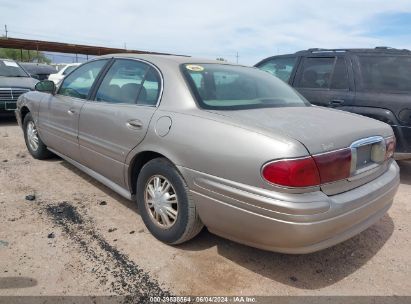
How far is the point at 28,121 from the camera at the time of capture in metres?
5.64

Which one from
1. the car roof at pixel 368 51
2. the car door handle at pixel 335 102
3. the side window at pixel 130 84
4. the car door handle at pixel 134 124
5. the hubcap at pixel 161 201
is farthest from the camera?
the car door handle at pixel 335 102

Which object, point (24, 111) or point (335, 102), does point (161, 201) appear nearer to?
point (335, 102)

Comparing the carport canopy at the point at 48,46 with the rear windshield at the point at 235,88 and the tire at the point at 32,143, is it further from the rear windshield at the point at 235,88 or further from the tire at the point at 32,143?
the rear windshield at the point at 235,88

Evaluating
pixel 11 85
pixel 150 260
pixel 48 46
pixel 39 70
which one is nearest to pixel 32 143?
pixel 150 260

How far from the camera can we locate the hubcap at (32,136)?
5477 mm

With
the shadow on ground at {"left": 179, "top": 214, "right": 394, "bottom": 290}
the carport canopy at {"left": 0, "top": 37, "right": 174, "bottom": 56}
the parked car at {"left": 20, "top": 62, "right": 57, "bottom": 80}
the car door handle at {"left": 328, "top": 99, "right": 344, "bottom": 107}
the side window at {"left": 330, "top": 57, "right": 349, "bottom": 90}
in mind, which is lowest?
the shadow on ground at {"left": 179, "top": 214, "right": 394, "bottom": 290}

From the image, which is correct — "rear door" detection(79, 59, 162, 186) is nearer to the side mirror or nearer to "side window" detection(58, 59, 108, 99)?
"side window" detection(58, 59, 108, 99)

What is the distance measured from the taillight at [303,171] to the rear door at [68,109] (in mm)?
2499

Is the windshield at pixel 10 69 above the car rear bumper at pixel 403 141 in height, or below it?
above

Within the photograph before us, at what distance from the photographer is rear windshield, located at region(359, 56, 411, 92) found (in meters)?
5.01

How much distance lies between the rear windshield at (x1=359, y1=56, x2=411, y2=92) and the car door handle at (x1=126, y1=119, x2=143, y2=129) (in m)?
3.48

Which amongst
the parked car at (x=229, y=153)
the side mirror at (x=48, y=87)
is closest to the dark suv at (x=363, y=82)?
the parked car at (x=229, y=153)

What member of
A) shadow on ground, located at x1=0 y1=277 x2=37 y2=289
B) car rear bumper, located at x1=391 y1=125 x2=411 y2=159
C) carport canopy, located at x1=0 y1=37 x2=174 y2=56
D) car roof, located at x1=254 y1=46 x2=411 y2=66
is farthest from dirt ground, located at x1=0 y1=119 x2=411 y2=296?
carport canopy, located at x1=0 y1=37 x2=174 y2=56

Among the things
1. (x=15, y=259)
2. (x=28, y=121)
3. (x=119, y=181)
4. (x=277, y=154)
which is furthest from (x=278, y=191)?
(x=28, y=121)
